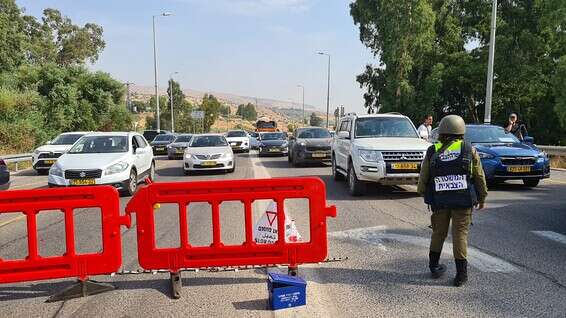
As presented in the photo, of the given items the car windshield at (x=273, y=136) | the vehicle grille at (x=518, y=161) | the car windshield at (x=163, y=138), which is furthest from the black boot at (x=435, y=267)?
the car windshield at (x=163, y=138)

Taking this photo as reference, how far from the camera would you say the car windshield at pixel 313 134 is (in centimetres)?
2069

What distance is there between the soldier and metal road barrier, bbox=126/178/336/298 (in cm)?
110

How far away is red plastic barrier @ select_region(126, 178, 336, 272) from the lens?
4.96 m

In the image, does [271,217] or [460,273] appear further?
[271,217]

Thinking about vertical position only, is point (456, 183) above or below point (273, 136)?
above

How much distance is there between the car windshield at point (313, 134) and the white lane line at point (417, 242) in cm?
1319

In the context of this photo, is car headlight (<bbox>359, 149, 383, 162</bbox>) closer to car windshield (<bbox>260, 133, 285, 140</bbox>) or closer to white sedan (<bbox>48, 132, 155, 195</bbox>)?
white sedan (<bbox>48, 132, 155, 195</bbox>)

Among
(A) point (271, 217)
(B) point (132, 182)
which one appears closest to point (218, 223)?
(A) point (271, 217)

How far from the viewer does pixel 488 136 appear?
12.8m

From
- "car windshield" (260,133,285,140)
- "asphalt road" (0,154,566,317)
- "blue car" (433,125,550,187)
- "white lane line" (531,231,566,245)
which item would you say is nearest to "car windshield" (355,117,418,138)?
"blue car" (433,125,550,187)

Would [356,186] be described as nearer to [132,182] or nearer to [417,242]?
[417,242]

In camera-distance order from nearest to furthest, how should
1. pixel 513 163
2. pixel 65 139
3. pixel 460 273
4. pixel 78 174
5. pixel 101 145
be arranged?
pixel 460 273
pixel 78 174
pixel 513 163
pixel 101 145
pixel 65 139

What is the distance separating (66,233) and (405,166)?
7.03 m

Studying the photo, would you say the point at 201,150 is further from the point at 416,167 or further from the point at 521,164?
the point at 521,164
